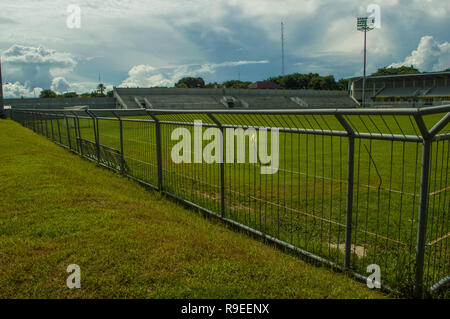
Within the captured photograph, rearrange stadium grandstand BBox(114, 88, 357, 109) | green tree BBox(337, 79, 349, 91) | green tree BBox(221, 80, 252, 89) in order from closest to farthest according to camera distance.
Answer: stadium grandstand BBox(114, 88, 357, 109) → green tree BBox(337, 79, 349, 91) → green tree BBox(221, 80, 252, 89)

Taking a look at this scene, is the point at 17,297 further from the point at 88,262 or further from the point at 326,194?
the point at 326,194

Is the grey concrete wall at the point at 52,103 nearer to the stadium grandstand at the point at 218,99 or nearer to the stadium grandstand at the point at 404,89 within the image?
the stadium grandstand at the point at 218,99

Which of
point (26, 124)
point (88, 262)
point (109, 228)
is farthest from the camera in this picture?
point (26, 124)

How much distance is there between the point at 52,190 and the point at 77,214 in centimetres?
142

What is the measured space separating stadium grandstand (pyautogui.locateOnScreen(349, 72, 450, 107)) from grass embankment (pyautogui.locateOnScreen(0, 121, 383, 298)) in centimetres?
6948

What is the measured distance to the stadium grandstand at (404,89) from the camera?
235 ft

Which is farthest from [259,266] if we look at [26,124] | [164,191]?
[26,124]

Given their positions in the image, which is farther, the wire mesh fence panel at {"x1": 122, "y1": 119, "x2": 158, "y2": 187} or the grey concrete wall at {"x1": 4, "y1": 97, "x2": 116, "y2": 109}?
the grey concrete wall at {"x1": 4, "y1": 97, "x2": 116, "y2": 109}

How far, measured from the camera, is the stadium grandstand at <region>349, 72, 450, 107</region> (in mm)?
71756

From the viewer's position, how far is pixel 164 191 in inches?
280

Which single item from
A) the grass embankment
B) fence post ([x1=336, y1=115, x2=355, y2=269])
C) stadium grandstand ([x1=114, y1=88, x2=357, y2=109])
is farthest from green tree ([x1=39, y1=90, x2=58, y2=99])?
fence post ([x1=336, y1=115, x2=355, y2=269])

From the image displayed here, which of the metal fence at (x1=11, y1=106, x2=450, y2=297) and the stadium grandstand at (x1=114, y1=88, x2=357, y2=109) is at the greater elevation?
the stadium grandstand at (x1=114, y1=88, x2=357, y2=109)

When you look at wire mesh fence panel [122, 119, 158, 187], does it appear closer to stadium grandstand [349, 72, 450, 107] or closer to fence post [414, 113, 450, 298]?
fence post [414, 113, 450, 298]

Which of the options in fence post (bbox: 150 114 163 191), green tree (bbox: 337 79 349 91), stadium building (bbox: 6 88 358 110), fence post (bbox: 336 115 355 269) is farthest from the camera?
green tree (bbox: 337 79 349 91)
